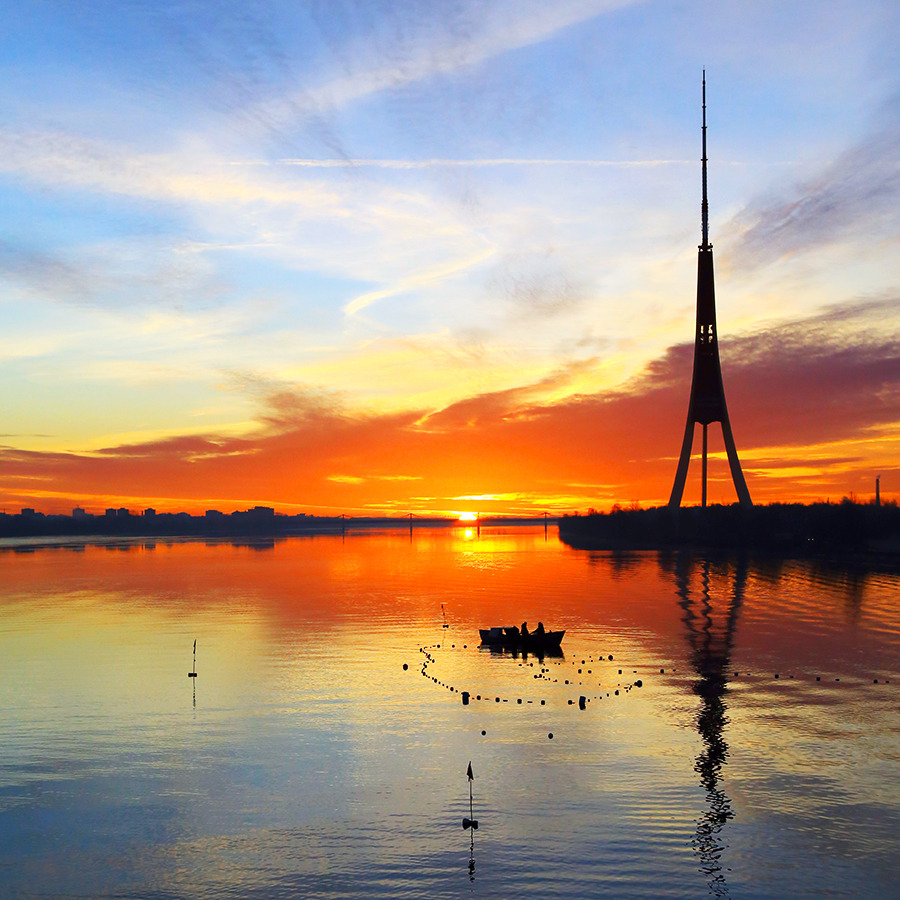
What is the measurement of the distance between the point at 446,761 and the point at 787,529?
142011 millimetres

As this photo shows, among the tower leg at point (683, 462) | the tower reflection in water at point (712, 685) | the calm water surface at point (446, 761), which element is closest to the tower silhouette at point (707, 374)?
the tower leg at point (683, 462)

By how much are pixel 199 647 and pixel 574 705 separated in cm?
2839

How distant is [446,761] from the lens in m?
30.3

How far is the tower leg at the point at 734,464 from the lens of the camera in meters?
150

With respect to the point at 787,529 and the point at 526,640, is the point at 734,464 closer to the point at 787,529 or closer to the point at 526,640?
the point at 787,529

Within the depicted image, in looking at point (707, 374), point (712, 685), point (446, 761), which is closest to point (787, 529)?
point (707, 374)

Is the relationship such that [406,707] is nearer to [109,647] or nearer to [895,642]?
[109,647]

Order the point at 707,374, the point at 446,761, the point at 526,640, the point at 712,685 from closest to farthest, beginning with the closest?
the point at 446,761
the point at 712,685
the point at 526,640
the point at 707,374

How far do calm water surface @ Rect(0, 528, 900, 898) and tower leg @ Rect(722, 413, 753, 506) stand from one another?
84.2 meters

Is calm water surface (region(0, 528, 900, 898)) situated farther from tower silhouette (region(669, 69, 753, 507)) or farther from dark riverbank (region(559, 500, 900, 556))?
tower silhouette (region(669, 69, 753, 507))

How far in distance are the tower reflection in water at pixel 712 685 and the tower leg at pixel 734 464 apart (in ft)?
138

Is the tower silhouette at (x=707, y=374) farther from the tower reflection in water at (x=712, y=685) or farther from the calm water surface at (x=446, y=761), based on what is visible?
the calm water surface at (x=446, y=761)

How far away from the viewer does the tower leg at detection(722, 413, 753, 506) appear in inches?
5913

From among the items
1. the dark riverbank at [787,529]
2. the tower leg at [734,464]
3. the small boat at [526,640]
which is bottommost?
the small boat at [526,640]
